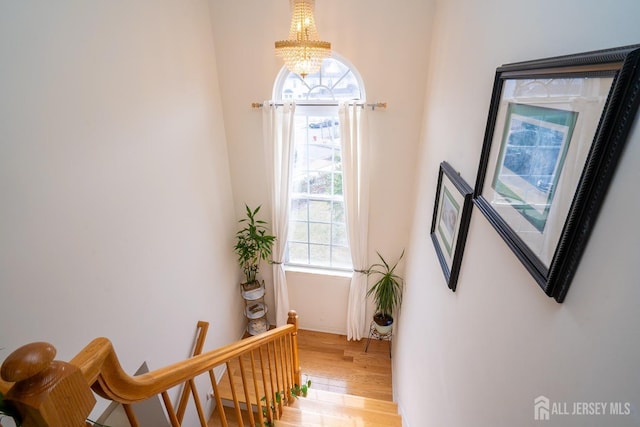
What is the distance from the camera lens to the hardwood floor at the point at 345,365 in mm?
3090

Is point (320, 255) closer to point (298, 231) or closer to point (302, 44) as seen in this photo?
point (298, 231)

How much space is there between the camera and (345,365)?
10.9 feet

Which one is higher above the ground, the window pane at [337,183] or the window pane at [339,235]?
the window pane at [337,183]

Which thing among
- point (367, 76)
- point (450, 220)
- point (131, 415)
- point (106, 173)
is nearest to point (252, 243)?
point (106, 173)

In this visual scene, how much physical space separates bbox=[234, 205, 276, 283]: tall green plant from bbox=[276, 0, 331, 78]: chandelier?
1.56 m

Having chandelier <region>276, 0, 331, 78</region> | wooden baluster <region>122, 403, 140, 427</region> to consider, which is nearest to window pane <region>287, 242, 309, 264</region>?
chandelier <region>276, 0, 331, 78</region>

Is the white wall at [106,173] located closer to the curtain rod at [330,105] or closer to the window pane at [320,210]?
the curtain rod at [330,105]

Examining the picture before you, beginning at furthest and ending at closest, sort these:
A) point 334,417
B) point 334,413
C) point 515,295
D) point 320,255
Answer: point 320,255, point 334,413, point 334,417, point 515,295

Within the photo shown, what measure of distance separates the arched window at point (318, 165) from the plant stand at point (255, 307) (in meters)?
0.48

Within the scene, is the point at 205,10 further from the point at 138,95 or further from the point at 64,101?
the point at 64,101

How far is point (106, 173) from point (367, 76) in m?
2.06

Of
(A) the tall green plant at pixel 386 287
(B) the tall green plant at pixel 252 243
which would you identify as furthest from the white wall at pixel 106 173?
(A) the tall green plant at pixel 386 287

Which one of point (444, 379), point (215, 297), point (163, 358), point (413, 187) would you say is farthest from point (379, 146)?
point (163, 358)

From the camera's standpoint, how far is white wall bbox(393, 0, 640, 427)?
48 centimetres
